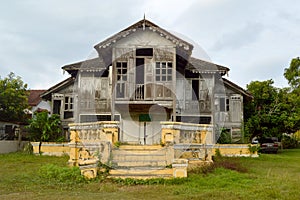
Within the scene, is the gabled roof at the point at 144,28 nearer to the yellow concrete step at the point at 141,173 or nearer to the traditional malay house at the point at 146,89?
the traditional malay house at the point at 146,89

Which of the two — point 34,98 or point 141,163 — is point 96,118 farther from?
point 34,98

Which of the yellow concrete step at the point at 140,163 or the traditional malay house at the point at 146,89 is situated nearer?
the yellow concrete step at the point at 140,163

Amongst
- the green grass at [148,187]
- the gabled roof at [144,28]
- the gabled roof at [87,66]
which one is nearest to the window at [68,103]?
the gabled roof at [87,66]

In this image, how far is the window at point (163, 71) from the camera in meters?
16.5

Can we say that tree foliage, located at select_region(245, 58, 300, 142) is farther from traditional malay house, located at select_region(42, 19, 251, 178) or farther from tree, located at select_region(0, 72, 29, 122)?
tree, located at select_region(0, 72, 29, 122)

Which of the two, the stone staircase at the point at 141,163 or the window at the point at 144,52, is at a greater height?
the window at the point at 144,52

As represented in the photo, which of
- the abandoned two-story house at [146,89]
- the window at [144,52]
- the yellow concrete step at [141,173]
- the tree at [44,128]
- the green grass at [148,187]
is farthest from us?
the tree at [44,128]

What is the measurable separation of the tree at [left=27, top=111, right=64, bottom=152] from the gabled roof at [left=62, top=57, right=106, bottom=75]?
10.3 feet

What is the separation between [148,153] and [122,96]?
599cm

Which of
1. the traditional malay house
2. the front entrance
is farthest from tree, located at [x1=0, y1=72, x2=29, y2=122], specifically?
the front entrance

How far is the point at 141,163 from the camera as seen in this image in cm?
1081

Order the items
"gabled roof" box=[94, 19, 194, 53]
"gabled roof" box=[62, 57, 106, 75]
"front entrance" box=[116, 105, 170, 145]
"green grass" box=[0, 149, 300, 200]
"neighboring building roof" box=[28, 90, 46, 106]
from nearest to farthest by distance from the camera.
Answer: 1. "green grass" box=[0, 149, 300, 200]
2. "gabled roof" box=[94, 19, 194, 53]
3. "front entrance" box=[116, 105, 170, 145]
4. "gabled roof" box=[62, 57, 106, 75]
5. "neighboring building roof" box=[28, 90, 46, 106]

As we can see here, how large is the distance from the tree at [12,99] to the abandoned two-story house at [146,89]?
298 centimetres

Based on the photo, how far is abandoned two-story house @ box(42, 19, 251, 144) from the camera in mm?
16359
